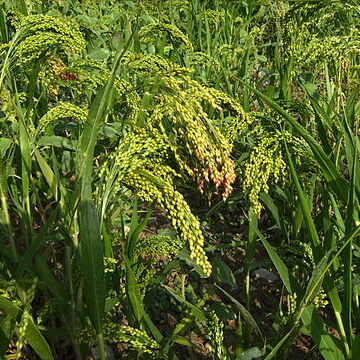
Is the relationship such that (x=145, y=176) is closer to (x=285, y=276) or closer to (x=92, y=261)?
(x=92, y=261)

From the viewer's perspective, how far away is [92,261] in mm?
1083

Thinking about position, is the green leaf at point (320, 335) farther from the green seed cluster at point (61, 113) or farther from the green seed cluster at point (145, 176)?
the green seed cluster at point (61, 113)

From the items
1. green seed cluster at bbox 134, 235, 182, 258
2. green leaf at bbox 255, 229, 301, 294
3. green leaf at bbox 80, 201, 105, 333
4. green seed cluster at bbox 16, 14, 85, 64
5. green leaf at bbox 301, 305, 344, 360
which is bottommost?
green leaf at bbox 301, 305, 344, 360

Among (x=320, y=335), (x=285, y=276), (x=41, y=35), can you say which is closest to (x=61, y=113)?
(x=41, y=35)

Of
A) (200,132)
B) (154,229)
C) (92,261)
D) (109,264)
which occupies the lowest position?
(154,229)

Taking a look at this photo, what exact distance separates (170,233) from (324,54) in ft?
2.89

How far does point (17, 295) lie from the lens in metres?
1.34

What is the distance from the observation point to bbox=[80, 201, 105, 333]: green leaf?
105 cm

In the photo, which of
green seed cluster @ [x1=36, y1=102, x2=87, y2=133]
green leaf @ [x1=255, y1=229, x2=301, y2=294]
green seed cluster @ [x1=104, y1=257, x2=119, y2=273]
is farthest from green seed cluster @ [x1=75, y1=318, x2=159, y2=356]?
green seed cluster @ [x1=36, y1=102, x2=87, y2=133]

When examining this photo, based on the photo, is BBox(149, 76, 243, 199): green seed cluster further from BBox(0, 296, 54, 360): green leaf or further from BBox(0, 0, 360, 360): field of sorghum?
BBox(0, 296, 54, 360): green leaf

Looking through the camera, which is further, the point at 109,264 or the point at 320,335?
the point at 109,264

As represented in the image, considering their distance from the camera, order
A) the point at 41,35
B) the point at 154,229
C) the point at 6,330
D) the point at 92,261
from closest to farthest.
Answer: the point at 92,261, the point at 6,330, the point at 41,35, the point at 154,229

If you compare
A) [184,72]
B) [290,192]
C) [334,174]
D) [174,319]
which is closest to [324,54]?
[290,192]

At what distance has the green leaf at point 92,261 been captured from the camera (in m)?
1.05
